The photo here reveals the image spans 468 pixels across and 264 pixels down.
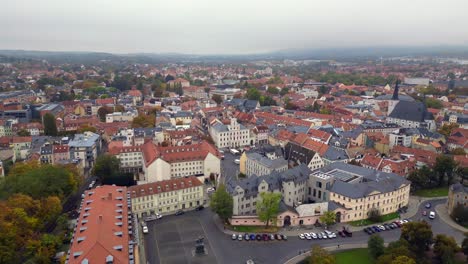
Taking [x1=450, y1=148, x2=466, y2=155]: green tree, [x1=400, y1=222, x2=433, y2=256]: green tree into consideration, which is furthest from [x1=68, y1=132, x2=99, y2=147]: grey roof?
[x1=450, y1=148, x2=466, y2=155]: green tree

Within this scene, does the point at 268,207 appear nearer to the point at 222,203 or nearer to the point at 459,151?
the point at 222,203

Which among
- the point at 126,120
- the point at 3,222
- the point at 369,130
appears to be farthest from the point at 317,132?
the point at 3,222

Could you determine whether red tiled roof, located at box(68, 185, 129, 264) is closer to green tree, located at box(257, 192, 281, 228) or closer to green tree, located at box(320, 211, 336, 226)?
green tree, located at box(257, 192, 281, 228)

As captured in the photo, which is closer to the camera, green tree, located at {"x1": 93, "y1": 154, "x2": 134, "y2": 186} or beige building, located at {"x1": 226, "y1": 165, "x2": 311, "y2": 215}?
beige building, located at {"x1": 226, "y1": 165, "x2": 311, "y2": 215}

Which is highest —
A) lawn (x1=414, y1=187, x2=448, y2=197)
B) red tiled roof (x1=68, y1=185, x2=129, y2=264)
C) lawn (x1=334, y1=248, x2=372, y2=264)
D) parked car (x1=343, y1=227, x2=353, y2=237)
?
red tiled roof (x1=68, y1=185, x2=129, y2=264)

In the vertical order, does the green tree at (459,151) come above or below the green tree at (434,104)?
below

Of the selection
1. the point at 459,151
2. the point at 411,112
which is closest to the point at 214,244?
the point at 459,151

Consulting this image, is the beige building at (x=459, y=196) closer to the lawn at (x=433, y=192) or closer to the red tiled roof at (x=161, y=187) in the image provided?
the lawn at (x=433, y=192)

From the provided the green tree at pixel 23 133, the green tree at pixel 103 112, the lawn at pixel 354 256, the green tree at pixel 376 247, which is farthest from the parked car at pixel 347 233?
the green tree at pixel 103 112
